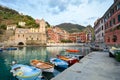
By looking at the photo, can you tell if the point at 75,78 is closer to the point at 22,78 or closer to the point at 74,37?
the point at 22,78

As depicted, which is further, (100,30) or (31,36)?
(31,36)

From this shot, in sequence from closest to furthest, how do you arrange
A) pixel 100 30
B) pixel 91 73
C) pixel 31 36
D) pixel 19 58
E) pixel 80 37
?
pixel 91 73 → pixel 19 58 → pixel 100 30 → pixel 31 36 → pixel 80 37

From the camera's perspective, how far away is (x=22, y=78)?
13.4 meters

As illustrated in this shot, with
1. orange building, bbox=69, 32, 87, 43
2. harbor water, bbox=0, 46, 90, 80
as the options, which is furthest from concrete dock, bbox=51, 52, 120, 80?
orange building, bbox=69, 32, 87, 43

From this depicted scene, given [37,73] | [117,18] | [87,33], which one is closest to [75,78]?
[37,73]

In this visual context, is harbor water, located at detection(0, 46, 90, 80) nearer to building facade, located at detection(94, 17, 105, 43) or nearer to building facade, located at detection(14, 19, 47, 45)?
building facade, located at detection(94, 17, 105, 43)

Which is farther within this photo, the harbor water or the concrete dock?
the harbor water

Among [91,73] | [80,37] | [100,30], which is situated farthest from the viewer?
[80,37]

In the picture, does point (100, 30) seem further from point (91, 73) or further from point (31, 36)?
point (91, 73)

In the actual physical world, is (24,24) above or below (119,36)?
above

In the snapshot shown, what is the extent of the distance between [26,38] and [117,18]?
78.7m

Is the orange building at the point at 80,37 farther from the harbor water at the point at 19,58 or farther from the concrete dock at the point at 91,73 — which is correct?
the concrete dock at the point at 91,73

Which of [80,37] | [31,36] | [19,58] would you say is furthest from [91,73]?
[80,37]

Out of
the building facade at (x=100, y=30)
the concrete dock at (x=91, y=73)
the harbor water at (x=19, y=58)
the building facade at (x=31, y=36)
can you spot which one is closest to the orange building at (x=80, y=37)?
the building facade at (x=31, y=36)
